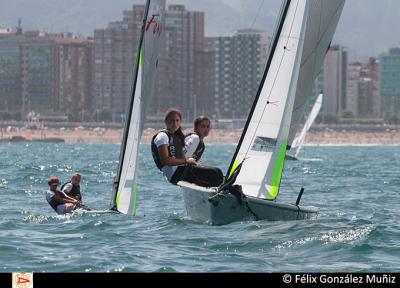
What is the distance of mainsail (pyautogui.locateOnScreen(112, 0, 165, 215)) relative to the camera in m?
20.5

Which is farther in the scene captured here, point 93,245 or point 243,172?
point 243,172

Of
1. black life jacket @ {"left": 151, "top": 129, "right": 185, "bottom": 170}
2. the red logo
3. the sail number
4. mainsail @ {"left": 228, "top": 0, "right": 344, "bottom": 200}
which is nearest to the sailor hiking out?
black life jacket @ {"left": 151, "top": 129, "right": 185, "bottom": 170}

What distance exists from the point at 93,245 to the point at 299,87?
5950 millimetres

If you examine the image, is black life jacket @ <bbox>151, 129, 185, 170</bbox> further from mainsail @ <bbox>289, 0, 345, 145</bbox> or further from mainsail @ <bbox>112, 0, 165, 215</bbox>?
mainsail @ <bbox>289, 0, 345, 145</bbox>

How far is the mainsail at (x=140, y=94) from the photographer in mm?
20453

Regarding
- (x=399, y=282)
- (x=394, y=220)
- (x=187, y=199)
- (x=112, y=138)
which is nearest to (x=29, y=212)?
(x=187, y=199)

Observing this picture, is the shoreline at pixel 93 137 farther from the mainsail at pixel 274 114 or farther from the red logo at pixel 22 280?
the red logo at pixel 22 280

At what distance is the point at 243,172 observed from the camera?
2070 centimetres

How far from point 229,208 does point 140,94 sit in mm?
2149

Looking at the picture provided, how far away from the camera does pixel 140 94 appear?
20594mm

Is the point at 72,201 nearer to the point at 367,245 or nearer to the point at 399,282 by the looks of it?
the point at 367,245

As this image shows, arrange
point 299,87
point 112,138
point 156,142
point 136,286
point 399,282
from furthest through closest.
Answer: point 112,138
point 299,87
point 156,142
point 399,282
point 136,286

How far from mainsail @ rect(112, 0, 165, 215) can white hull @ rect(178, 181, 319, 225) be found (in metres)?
0.82

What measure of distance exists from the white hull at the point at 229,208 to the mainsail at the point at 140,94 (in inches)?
32.2
